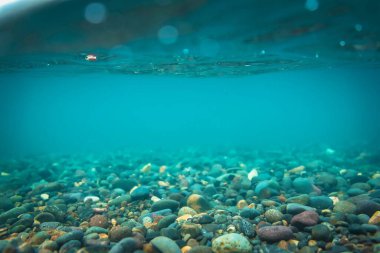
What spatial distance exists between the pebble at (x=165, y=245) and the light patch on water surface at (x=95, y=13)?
22.2ft

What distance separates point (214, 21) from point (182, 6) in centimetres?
220

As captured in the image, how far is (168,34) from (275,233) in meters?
10.1

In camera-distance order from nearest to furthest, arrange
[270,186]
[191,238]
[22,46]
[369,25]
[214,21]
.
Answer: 1. [191,238]
2. [270,186]
3. [214,21]
4. [369,25]
5. [22,46]

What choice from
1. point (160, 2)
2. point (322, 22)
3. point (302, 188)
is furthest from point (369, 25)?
point (160, 2)

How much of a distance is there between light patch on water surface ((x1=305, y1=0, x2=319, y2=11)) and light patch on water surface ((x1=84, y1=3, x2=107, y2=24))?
642cm

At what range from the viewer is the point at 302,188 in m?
8.66

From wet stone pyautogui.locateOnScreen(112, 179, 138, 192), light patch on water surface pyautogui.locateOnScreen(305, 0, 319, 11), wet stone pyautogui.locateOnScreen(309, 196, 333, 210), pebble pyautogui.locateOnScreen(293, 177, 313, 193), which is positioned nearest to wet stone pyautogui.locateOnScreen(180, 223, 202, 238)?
wet stone pyautogui.locateOnScreen(309, 196, 333, 210)

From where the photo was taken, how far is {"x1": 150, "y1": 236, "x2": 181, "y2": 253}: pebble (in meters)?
4.82

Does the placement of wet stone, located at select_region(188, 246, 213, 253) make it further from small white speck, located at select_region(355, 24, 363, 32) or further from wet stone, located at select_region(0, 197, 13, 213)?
small white speck, located at select_region(355, 24, 363, 32)

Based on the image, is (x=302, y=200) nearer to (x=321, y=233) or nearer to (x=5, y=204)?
(x=321, y=233)

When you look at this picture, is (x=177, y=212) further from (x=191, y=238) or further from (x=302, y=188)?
(x=302, y=188)

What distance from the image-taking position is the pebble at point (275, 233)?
5.15 meters

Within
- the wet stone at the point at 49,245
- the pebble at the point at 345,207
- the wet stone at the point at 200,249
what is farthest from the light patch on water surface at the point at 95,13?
the pebble at the point at 345,207

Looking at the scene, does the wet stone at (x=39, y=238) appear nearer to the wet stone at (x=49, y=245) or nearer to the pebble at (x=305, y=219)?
the wet stone at (x=49, y=245)
